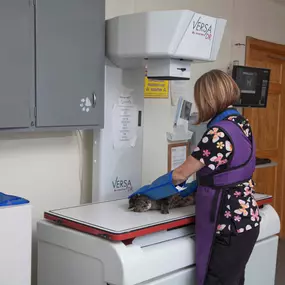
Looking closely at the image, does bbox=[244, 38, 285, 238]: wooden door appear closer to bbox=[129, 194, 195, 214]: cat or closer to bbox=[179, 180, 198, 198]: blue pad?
bbox=[179, 180, 198, 198]: blue pad

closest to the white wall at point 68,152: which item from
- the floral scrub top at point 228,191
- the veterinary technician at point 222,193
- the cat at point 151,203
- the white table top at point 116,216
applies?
the white table top at point 116,216

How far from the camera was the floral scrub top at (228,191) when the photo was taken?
1989mm

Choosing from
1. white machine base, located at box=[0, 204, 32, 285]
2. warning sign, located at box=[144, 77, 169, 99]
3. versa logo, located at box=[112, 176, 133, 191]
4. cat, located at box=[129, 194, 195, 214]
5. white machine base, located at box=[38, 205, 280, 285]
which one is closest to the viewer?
white machine base, located at box=[0, 204, 32, 285]

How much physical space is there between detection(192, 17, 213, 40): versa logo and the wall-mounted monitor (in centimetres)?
132

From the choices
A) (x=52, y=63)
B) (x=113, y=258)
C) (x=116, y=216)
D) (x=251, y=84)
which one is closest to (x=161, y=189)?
(x=116, y=216)

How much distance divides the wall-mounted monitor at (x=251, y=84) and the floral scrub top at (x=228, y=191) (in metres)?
1.57

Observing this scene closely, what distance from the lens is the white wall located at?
2.29 m

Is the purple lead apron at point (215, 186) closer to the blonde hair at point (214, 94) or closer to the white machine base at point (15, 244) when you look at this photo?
the blonde hair at point (214, 94)

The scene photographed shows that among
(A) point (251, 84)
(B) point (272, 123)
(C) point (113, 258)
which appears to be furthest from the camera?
(B) point (272, 123)

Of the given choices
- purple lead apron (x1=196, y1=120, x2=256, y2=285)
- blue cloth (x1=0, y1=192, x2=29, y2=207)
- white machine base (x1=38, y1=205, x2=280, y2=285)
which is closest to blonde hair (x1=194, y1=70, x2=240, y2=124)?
purple lead apron (x1=196, y1=120, x2=256, y2=285)

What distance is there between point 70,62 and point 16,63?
0.97ft

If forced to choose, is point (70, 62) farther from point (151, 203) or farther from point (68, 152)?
point (151, 203)

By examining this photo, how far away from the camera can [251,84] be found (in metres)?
3.70

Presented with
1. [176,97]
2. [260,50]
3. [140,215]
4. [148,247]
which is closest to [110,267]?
[148,247]
